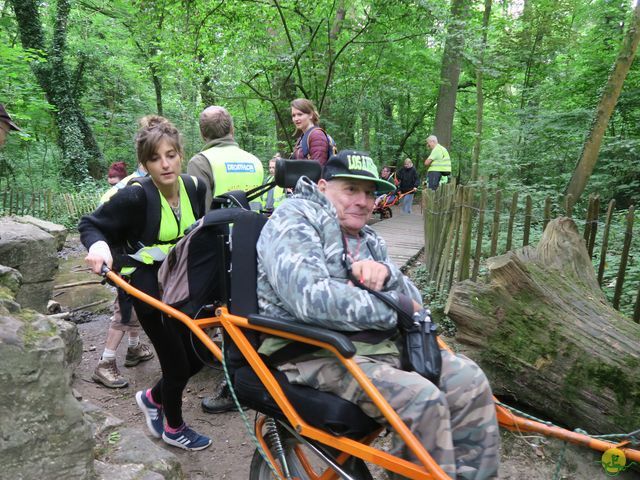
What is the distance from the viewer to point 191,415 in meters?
3.51

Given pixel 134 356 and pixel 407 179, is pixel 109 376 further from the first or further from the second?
pixel 407 179

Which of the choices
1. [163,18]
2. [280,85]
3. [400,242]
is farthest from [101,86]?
[400,242]

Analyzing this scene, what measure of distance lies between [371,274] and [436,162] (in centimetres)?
1026

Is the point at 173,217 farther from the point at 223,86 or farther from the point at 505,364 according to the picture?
the point at 223,86

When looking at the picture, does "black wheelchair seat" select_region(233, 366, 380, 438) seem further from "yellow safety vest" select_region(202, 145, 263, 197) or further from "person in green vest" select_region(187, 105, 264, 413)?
"yellow safety vest" select_region(202, 145, 263, 197)

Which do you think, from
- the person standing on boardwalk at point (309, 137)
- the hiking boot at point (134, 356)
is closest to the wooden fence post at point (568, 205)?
the person standing on boardwalk at point (309, 137)

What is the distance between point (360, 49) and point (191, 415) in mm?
7848

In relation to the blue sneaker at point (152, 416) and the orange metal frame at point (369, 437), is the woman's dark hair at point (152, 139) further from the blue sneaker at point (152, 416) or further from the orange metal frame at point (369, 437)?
the blue sneaker at point (152, 416)

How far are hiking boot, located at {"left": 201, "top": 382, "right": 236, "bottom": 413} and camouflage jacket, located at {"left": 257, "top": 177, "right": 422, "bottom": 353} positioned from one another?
6.01 feet

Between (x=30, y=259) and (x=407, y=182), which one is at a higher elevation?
(x=407, y=182)

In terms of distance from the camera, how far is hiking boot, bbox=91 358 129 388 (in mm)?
3811

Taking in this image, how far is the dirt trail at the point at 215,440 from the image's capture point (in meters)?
2.79

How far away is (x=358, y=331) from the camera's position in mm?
1937

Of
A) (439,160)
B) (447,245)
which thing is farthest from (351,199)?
(439,160)
